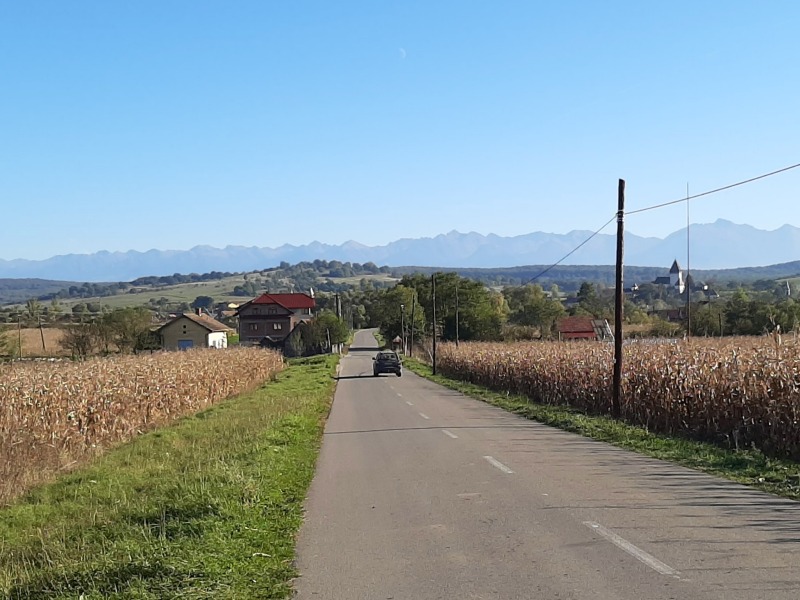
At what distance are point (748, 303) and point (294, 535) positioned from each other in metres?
49.5

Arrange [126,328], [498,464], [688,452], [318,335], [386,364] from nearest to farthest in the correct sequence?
1. [498,464]
2. [688,452]
3. [386,364]
4. [126,328]
5. [318,335]

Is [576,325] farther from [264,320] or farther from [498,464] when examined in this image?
[498,464]

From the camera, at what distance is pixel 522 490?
1125 centimetres

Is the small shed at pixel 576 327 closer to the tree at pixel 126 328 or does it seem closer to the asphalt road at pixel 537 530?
the tree at pixel 126 328

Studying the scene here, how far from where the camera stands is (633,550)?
7637 millimetres

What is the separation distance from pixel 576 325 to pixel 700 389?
68879 mm

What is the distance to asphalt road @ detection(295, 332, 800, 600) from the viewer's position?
22.0ft

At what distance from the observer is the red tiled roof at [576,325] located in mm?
85062

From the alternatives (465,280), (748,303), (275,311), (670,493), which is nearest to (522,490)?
(670,493)

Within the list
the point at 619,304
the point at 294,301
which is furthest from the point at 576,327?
the point at 619,304

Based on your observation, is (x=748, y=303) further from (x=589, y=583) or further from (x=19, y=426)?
(x=589, y=583)

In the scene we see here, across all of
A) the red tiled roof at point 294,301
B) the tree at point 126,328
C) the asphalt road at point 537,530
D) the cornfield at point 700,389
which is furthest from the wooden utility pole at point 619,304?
the red tiled roof at point 294,301

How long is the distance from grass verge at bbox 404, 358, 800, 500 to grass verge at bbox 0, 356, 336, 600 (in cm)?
620

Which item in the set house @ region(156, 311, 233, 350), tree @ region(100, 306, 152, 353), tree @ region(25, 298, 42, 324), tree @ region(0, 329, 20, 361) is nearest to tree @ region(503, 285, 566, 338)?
house @ region(156, 311, 233, 350)
